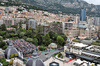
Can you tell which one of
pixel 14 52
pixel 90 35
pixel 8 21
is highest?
pixel 8 21

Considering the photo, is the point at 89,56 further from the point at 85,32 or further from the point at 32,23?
the point at 32,23

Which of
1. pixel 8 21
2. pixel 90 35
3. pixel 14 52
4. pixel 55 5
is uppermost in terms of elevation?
pixel 55 5

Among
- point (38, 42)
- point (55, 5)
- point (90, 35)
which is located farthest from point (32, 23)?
point (55, 5)

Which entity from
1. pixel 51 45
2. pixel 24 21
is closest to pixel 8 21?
pixel 24 21

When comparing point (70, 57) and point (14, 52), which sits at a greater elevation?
point (14, 52)

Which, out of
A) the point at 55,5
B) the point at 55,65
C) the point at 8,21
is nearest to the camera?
the point at 55,65

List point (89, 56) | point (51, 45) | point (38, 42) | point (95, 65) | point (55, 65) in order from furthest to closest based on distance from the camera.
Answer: point (38, 42) → point (51, 45) → point (89, 56) → point (95, 65) → point (55, 65)

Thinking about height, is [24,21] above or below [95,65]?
above

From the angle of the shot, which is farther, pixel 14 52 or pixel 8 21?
pixel 8 21

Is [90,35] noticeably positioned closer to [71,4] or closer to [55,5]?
[55,5]
